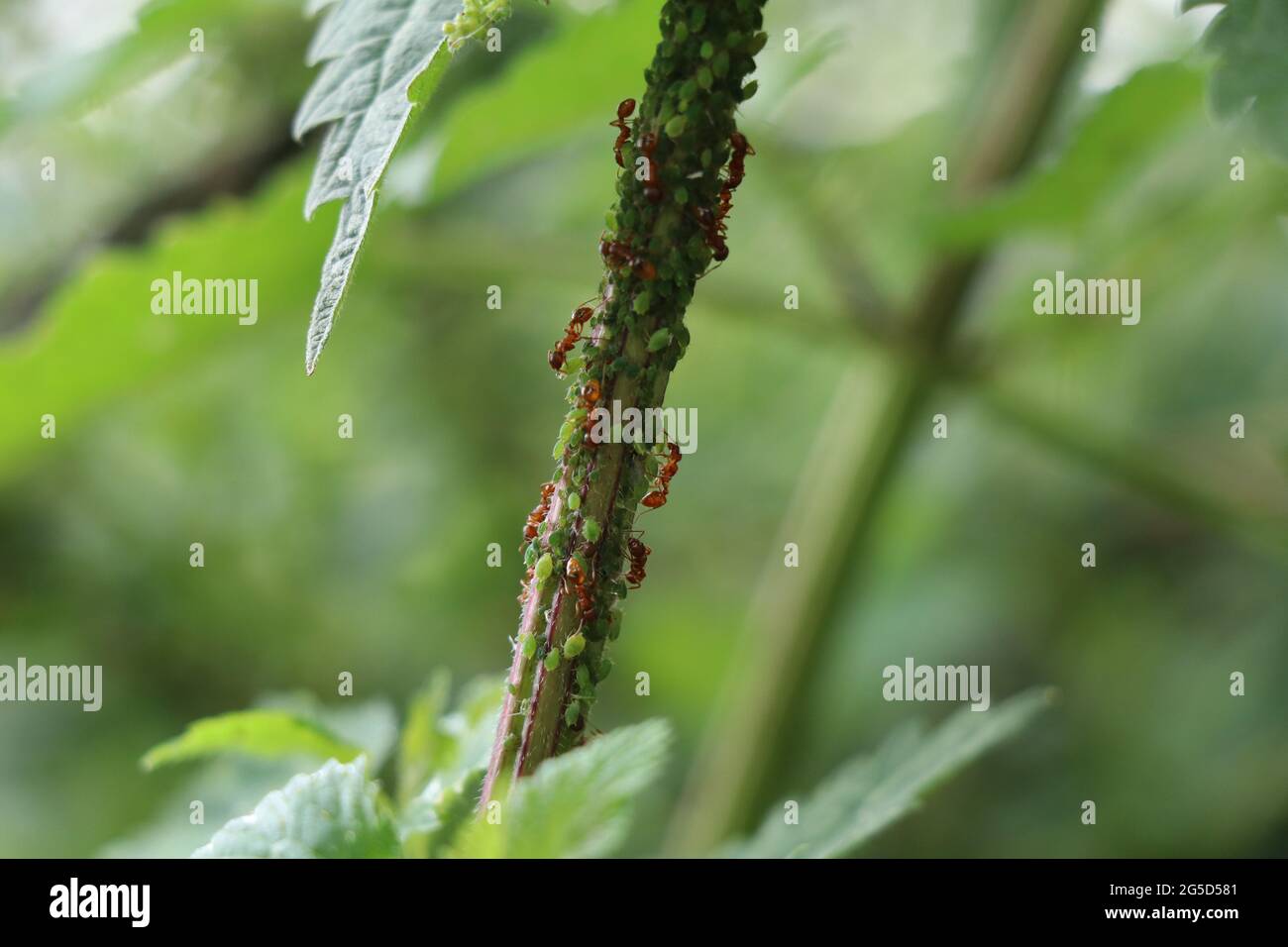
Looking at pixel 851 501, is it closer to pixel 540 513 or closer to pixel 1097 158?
pixel 1097 158

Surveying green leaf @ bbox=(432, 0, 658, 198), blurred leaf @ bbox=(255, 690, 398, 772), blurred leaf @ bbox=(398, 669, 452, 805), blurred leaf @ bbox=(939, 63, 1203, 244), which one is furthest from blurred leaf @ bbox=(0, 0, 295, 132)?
blurred leaf @ bbox=(398, 669, 452, 805)

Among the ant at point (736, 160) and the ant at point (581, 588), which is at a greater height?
the ant at point (736, 160)

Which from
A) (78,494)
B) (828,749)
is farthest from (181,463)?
(828,749)

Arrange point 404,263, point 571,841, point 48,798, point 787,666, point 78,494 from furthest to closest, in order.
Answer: point 78,494 < point 48,798 < point 404,263 < point 787,666 < point 571,841

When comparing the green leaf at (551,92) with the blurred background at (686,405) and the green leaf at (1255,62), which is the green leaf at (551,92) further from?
the green leaf at (1255,62)

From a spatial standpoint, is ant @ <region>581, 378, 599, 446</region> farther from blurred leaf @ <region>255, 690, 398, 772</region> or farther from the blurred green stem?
the blurred green stem

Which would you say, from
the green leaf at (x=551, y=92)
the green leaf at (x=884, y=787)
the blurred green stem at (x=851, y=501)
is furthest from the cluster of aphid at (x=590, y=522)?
the blurred green stem at (x=851, y=501)
